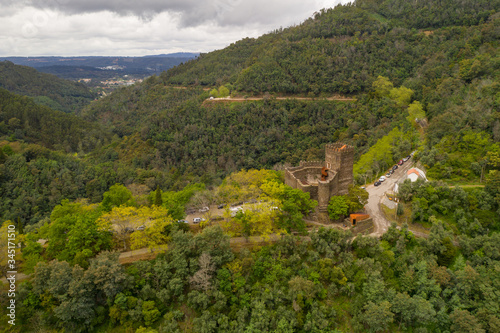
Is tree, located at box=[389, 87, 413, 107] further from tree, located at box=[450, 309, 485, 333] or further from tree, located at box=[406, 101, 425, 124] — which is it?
tree, located at box=[450, 309, 485, 333]

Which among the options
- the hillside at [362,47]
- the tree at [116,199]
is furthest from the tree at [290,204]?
→ the hillside at [362,47]

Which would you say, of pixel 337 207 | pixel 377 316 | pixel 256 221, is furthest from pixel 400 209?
pixel 256 221

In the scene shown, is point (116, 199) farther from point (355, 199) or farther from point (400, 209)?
point (400, 209)

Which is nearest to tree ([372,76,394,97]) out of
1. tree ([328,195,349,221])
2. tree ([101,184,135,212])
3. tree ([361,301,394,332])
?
tree ([328,195,349,221])

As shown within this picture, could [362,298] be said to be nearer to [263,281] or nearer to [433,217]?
[263,281]

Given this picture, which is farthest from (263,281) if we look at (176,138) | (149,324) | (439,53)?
(439,53)
